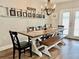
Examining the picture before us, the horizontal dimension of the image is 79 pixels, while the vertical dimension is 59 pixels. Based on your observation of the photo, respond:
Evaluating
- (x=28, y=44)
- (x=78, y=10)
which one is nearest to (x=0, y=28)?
(x=28, y=44)

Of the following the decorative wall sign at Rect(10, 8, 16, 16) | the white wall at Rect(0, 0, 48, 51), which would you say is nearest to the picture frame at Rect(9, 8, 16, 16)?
the decorative wall sign at Rect(10, 8, 16, 16)

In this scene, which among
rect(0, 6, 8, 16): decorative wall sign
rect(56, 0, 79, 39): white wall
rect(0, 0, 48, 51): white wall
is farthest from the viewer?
rect(56, 0, 79, 39): white wall

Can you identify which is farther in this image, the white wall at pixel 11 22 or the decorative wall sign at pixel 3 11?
the white wall at pixel 11 22

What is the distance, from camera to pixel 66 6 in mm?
6613

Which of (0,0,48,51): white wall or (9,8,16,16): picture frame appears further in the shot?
(9,8,16,16): picture frame

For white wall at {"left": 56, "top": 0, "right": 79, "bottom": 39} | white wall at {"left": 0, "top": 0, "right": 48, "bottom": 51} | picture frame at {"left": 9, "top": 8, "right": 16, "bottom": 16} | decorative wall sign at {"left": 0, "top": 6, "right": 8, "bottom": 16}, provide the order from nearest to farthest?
decorative wall sign at {"left": 0, "top": 6, "right": 8, "bottom": 16}, white wall at {"left": 0, "top": 0, "right": 48, "bottom": 51}, picture frame at {"left": 9, "top": 8, "right": 16, "bottom": 16}, white wall at {"left": 56, "top": 0, "right": 79, "bottom": 39}

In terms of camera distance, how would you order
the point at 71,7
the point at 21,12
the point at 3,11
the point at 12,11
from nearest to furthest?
the point at 3,11
the point at 12,11
the point at 21,12
the point at 71,7

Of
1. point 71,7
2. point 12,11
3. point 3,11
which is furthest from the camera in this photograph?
point 71,7

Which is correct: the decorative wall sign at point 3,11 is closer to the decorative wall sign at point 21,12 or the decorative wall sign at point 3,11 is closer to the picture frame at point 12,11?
the decorative wall sign at point 21,12

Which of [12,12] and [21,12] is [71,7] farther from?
[12,12]

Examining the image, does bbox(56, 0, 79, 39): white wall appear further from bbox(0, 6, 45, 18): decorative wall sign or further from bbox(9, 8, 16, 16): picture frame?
bbox(9, 8, 16, 16): picture frame

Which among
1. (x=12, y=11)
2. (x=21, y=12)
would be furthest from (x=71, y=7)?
(x=12, y=11)

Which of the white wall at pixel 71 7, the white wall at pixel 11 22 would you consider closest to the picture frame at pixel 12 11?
the white wall at pixel 11 22

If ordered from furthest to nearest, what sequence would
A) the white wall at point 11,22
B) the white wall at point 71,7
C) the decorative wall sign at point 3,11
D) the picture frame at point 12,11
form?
1. the white wall at point 71,7
2. the picture frame at point 12,11
3. the white wall at point 11,22
4. the decorative wall sign at point 3,11
